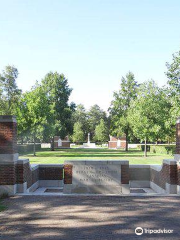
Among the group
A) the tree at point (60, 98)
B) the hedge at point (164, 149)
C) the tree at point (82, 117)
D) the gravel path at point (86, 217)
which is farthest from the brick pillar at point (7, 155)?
the tree at point (82, 117)

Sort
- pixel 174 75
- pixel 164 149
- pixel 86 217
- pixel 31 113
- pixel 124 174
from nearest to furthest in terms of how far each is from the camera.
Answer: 1. pixel 86 217
2. pixel 124 174
3. pixel 174 75
4. pixel 31 113
5. pixel 164 149

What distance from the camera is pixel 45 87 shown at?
51.9m

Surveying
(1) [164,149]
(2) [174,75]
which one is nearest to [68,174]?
(2) [174,75]

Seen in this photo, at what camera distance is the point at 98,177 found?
36.4 feet

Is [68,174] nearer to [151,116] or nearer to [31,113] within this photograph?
[31,113]

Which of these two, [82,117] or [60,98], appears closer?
[60,98]

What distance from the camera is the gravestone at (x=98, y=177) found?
1101cm

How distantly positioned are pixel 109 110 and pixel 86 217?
161ft

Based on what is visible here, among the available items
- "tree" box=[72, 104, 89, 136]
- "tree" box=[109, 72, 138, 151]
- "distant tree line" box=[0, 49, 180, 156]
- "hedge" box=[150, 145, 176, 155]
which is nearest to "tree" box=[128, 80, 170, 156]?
"distant tree line" box=[0, 49, 180, 156]

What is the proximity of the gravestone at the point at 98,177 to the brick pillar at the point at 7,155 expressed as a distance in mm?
2103

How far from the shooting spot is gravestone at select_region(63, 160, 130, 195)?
11.0 metres

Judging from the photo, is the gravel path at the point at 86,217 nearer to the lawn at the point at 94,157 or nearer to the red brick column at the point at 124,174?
the red brick column at the point at 124,174

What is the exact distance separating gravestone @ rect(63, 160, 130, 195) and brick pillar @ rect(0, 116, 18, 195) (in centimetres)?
210

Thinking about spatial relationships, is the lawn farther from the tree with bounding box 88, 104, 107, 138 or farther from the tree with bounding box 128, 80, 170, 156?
the tree with bounding box 88, 104, 107, 138
